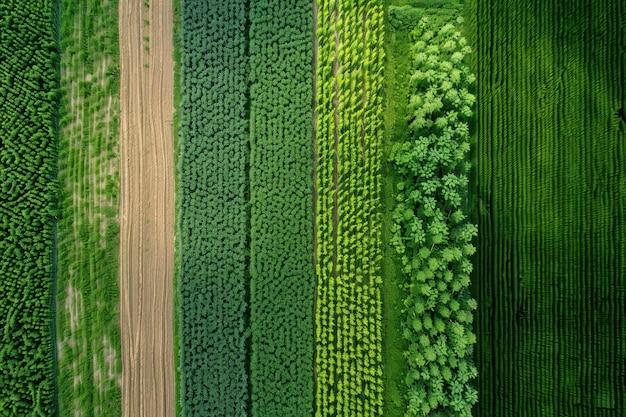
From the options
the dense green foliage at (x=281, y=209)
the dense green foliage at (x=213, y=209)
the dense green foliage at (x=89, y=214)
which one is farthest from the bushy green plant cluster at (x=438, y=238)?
the dense green foliage at (x=89, y=214)

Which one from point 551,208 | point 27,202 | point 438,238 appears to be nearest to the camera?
point 438,238

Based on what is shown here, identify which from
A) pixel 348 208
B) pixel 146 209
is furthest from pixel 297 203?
pixel 146 209

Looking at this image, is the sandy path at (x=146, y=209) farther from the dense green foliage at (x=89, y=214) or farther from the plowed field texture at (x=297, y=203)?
the dense green foliage at (x=89, y=214)

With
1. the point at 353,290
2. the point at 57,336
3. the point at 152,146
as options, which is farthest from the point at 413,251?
the point at 57,336

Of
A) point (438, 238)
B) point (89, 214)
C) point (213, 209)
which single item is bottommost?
point (438, 238)

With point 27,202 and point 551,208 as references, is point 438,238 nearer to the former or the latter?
point 551,208

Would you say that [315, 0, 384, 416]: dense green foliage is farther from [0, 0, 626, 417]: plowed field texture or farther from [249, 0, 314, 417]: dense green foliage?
[249, 0, 314, 417]: dense green foliage
